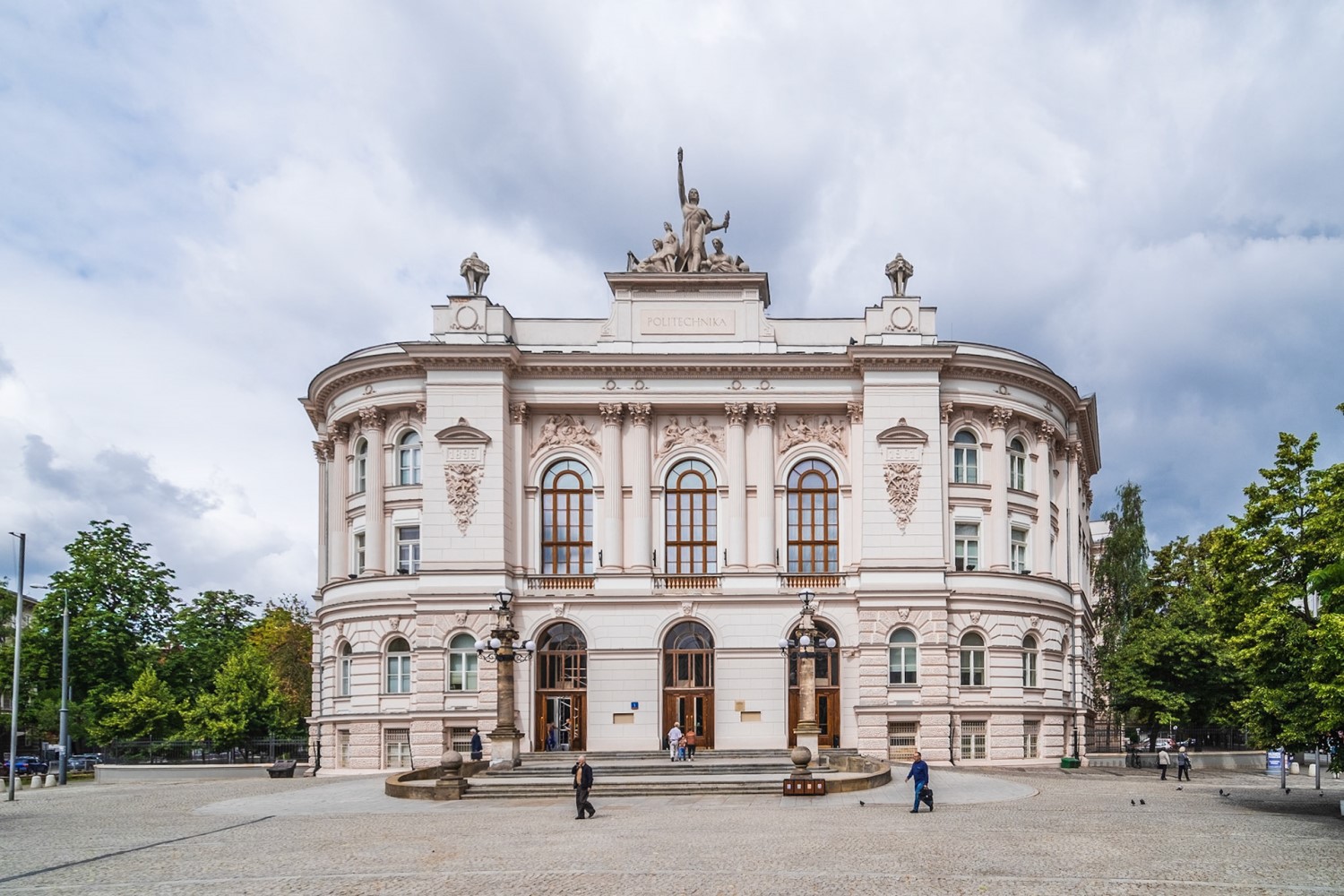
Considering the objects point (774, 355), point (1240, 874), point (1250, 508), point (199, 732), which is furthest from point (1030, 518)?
point (199, 732)

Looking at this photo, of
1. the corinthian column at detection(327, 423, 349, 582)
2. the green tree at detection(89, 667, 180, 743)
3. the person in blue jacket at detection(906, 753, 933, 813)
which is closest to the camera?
the person in blue jacket at detection(906, 753, 933, 813)

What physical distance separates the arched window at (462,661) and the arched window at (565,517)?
178 inches

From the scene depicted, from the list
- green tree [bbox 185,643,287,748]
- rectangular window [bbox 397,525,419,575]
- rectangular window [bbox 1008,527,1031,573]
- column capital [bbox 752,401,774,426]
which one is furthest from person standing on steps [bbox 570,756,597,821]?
green tree [bbox 185,643,287,748]

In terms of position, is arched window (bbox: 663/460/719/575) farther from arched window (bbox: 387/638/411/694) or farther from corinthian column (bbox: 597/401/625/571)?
arched window (bbox: 387/638/411/694)

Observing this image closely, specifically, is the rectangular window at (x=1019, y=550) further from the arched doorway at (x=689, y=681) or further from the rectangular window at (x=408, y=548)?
the rectangular window at (x=408, y=548)

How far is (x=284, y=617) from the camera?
308ft

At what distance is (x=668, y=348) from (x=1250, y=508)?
2621cm

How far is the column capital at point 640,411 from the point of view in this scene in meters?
54.4

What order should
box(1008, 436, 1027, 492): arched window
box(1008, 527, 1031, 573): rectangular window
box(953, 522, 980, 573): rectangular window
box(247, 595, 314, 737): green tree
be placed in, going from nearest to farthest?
box(953, 522, 980, 573): rectangular window
box(1008, 527, 1031, 573): rectangular window
box(1008, 436, 1027, 492): arched window
box(247, 595, 314, 737): green tree

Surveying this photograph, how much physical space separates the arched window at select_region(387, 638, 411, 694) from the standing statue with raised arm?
65.7 feet

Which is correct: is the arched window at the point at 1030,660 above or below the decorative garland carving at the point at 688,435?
below

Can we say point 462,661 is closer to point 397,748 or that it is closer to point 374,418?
point 397,748

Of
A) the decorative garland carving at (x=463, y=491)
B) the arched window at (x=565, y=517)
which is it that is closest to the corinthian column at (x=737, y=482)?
the arched window at (x=565, y=517)

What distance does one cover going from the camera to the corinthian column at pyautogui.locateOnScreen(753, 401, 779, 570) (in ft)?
177
